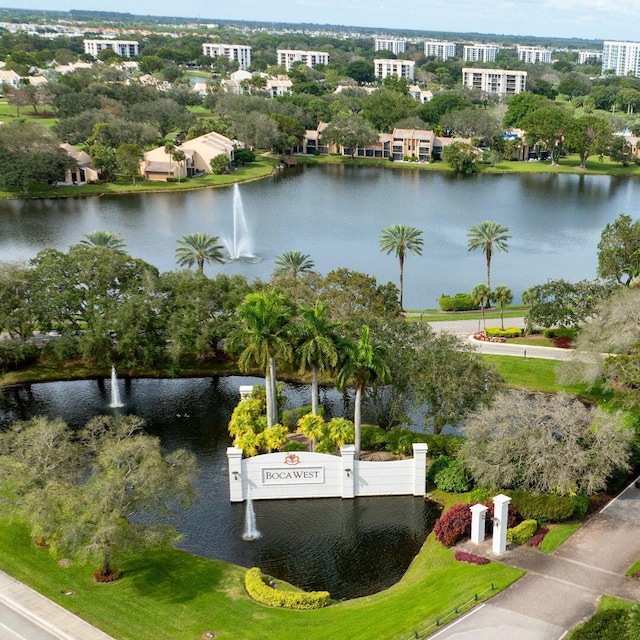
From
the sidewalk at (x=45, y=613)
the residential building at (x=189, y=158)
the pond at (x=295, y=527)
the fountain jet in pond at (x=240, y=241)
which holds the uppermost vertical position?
the residential building at (x=189, y=158)

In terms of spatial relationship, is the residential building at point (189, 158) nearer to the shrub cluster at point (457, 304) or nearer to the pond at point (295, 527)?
the shrub cluster at point (457, 304)

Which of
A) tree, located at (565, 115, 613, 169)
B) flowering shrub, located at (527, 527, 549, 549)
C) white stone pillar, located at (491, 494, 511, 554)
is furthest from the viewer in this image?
tree, located at (565, 115, 613, 169)

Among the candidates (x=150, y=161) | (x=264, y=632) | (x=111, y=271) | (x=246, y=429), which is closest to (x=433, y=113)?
(x=150, y=161)

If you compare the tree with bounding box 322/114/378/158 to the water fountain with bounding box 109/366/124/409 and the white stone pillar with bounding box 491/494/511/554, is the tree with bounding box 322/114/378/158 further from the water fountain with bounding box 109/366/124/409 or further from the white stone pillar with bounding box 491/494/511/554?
the white stone pillar with bounding box 491/494/511/554

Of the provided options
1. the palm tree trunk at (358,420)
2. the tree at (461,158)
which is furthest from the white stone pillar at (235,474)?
the tree at (461,158)

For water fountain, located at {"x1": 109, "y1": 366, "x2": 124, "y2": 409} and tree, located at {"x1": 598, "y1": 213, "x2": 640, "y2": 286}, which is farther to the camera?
tree, located at {"x1": 598, "y1": 213, "x2": 640, "y2": 286}

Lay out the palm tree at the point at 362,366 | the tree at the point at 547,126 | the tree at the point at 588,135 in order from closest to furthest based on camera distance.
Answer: the palm tree at the point at 362,366 < the tree at the point at 588,135 < the tree at the point at 547,126

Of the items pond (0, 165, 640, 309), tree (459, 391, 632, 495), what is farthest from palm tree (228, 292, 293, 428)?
pond (0, 165, 640, 309)
